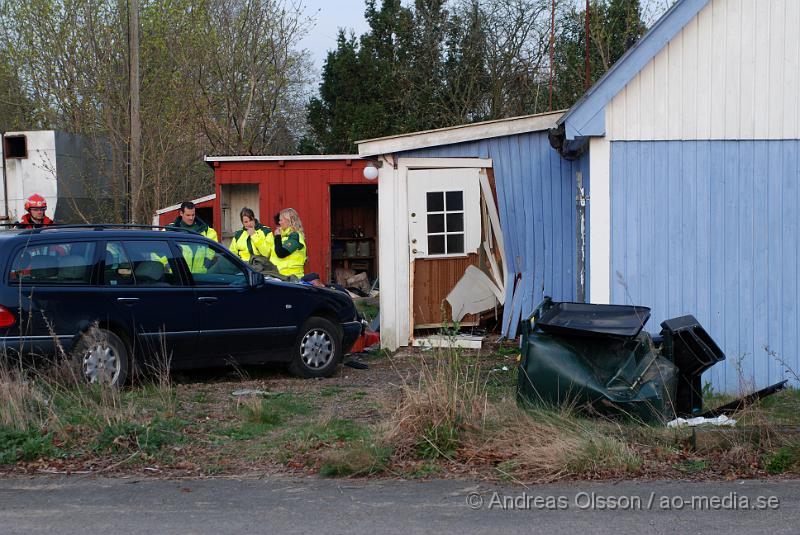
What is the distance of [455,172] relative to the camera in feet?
40.8

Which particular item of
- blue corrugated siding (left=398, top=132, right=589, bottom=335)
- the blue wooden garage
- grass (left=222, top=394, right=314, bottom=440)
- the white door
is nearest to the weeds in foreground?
grass (left=222, top=394, right=314, bottom=440)

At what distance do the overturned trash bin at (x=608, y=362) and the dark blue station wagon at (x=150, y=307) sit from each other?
3.29 m

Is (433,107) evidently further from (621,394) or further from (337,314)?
(621,394)

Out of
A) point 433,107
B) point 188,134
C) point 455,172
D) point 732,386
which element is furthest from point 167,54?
point 732,386

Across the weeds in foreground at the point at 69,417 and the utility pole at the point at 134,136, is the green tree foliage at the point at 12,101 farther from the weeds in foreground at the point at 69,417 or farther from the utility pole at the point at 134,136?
the weeds in foreground at the point at 69,417

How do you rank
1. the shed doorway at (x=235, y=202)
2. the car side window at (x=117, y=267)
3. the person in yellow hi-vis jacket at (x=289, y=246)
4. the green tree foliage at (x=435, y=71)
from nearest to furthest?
the car side window at (x=117, y=267) < the person in yellow hi-vis jacket at (x=289, y=246) < the shed doorway at (x=235, y=202) < the green tree foliage at (x=435, y=71)

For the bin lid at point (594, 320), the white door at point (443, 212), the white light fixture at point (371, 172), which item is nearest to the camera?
the bin lid at point (594, 320)

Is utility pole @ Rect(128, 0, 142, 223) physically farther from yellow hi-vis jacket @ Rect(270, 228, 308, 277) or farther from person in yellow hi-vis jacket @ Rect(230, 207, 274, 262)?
yellow hi-vis jacket @ Rect(270, 228, 308, 277)

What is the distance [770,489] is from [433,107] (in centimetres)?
2319

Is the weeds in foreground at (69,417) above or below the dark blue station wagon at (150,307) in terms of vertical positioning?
below

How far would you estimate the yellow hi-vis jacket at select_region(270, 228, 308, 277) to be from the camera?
1151cm

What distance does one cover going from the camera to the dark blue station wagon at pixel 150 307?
8.35 meters

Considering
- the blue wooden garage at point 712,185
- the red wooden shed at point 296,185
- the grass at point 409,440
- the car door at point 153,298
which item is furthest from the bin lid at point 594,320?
the red wooden shed at point 296,185

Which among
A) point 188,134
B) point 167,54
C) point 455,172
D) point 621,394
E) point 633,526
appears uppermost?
point 167,54
